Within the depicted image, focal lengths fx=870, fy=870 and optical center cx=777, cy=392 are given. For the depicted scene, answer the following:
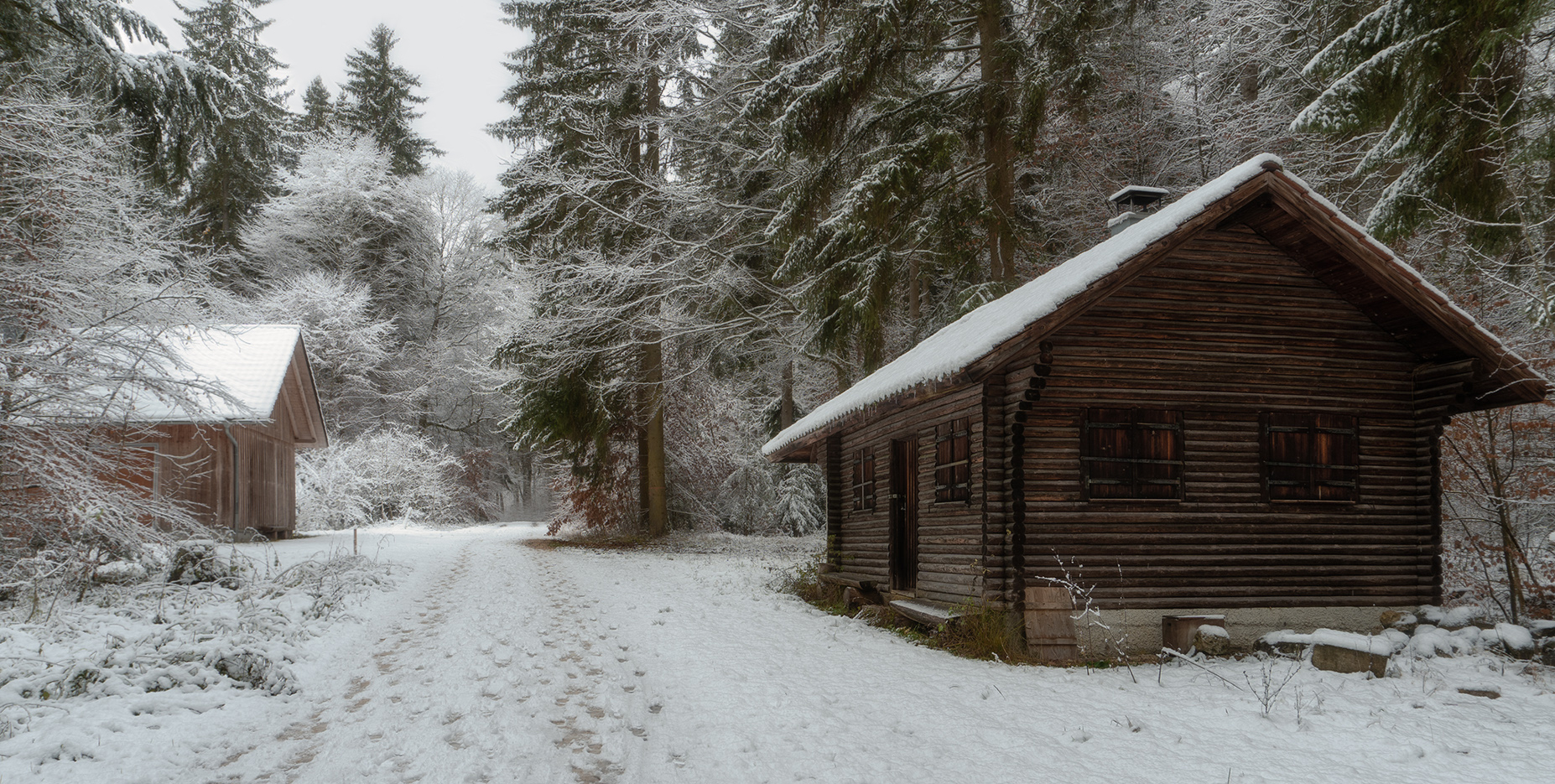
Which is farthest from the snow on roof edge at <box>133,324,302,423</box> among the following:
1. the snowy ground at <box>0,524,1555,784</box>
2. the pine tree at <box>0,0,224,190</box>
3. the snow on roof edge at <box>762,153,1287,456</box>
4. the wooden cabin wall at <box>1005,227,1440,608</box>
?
the wooden cabin wall at <box>1005,227,1440,608</box>

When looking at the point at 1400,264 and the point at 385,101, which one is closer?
the point at 1400,264

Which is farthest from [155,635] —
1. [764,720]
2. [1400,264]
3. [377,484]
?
[377,484]

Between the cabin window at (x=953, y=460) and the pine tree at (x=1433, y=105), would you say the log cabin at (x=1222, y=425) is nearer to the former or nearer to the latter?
the cabin window at (x=953, y=460)

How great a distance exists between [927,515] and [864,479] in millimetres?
3102

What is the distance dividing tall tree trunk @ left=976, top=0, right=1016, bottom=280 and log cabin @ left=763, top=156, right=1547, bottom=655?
16.3 feet

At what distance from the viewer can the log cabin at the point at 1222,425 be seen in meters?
9.45

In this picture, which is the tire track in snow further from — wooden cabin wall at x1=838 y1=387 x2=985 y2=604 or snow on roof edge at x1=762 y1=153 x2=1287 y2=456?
snow on roof edge at x1=762 y1=153 x2=1287 y2=456

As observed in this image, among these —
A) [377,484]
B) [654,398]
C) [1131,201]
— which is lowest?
[377,484]

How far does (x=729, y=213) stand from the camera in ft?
69.5

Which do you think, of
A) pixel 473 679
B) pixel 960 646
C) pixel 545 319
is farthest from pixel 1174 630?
pixel 545 319

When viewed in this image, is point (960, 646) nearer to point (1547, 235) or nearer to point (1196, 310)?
point (1196, 310)

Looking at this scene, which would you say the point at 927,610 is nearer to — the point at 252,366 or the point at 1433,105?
the point at 1433,105

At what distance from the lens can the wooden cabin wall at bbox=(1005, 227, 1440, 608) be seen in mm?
9695

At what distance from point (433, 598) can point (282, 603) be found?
114 inches
